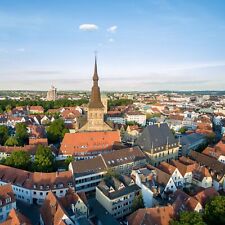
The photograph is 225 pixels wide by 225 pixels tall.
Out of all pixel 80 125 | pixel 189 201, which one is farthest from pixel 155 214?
pixel 80 125

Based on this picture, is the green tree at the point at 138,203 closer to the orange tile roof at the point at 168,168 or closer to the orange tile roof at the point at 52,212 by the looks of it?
the orange tile roof at the point at 168,168

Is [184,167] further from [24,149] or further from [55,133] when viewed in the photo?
[55,133]

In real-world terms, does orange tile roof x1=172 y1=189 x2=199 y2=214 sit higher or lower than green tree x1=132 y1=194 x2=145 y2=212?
higher

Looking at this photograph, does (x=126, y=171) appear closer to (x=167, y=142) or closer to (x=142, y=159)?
(x=142, y=159)

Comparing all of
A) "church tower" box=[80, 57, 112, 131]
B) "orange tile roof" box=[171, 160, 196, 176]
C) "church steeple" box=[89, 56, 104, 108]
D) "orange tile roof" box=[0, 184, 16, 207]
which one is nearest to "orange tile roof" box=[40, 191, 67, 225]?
"orange tile roof" box=[0, 184, 16, 207]

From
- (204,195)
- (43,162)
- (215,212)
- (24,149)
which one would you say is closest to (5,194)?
(43,162)

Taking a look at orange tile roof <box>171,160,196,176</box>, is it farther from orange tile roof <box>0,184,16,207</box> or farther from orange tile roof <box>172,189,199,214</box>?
orange tile roof <box>0,184,16,207</box>
